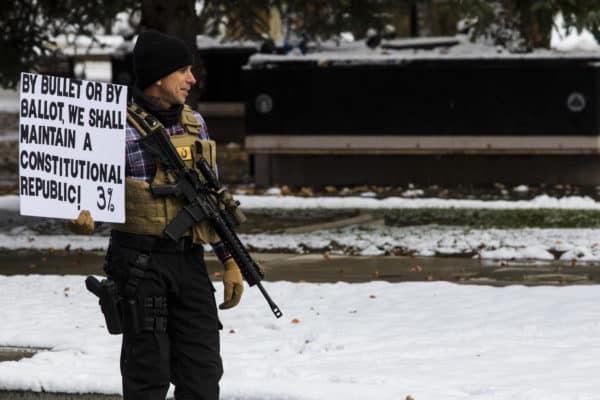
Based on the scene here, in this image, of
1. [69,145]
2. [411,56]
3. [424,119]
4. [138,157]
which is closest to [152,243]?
[138,157]

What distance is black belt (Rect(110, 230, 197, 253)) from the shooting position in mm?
6000

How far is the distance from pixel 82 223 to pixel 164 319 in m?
0.52

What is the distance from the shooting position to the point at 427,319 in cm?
938

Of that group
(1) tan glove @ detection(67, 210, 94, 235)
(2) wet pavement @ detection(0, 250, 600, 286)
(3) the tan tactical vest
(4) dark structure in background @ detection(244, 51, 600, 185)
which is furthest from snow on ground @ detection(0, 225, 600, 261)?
(1) tan glove @ detection(67, 210, 94, 235)

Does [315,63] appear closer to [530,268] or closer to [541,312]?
[530,268]

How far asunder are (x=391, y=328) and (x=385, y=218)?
6.63 metres

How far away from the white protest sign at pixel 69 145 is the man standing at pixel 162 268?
0.08 m

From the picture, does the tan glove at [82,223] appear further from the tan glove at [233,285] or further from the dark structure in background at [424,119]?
the dark structure in background at [424,119]

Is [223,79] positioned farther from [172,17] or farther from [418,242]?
[418,242]

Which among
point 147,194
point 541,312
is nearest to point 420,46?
Result: point 541,312

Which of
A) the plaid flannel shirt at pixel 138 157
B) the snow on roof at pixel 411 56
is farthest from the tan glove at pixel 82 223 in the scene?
the snow on roof at pixel 411 56

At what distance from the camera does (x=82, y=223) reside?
605 centimetres

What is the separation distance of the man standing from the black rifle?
1.5 inches

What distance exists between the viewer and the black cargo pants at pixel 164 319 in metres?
5.99
